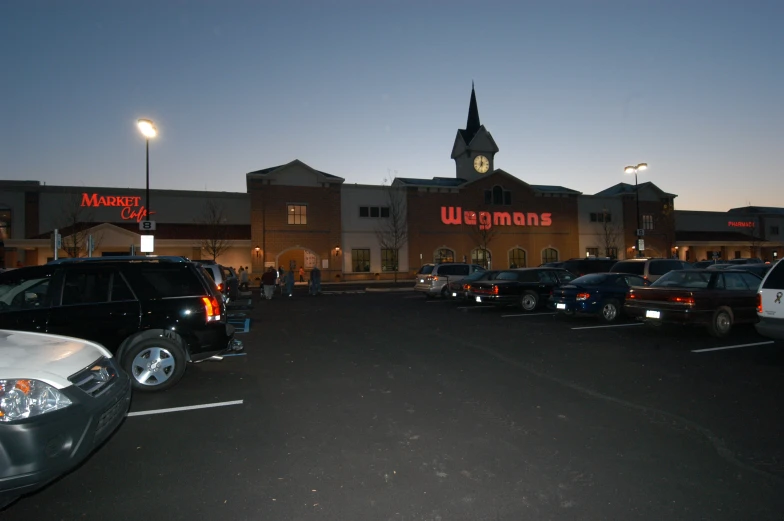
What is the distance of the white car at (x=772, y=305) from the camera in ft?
24.3

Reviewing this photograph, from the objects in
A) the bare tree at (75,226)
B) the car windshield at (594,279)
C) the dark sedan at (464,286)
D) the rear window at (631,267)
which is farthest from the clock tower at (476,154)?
the car windshield at (594,279)

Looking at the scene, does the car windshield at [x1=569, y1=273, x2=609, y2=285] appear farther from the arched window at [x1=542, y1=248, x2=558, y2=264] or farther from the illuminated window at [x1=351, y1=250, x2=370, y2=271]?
the arched window at [x1=542, y1=248, x2=558, y2=264]

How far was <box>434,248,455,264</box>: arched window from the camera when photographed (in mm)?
43603

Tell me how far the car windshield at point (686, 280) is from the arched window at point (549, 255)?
37350mm

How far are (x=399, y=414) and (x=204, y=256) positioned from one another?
113 feet

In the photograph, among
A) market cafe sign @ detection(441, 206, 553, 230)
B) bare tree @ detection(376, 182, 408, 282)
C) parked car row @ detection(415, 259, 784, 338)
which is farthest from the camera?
market cafe sign @ detection(441, 206, 553, 230)

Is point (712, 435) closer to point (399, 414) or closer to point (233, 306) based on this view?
point (399, 414)

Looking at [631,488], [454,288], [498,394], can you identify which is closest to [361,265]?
[454,288]

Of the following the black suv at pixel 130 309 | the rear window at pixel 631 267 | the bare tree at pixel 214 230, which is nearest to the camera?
the black suv at pixel 130 309

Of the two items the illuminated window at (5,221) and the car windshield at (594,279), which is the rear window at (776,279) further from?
the illuminated window at (5,221)

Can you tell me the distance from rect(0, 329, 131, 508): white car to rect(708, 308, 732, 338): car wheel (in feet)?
36.1

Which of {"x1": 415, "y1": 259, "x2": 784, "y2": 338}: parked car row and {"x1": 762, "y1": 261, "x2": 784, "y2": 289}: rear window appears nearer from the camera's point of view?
{"x1": 762, "y1": 261, "x2": 784, "y2": 289}: rear window

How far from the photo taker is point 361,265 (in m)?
41.2

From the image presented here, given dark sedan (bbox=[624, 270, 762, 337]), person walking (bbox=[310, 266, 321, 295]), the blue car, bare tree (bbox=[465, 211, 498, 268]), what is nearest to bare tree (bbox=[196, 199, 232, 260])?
person walking (bbox=[310, 266, 321, 295])
